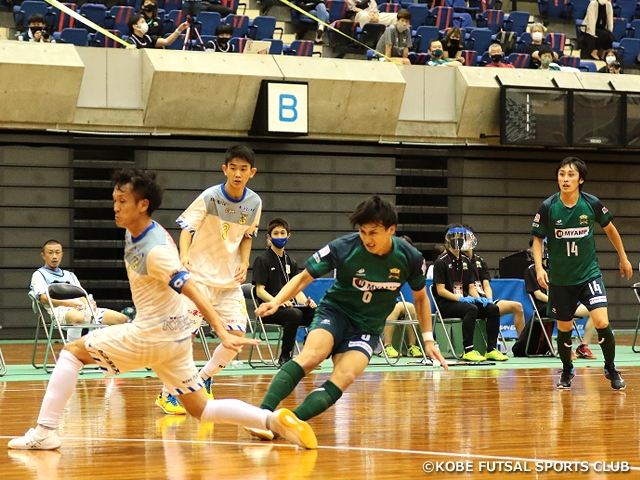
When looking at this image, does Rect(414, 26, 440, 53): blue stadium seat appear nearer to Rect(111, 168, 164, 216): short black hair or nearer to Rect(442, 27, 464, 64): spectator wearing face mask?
Rect(442, 27, 464, 64): spectator wearing face mask

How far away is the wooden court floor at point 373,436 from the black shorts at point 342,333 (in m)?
0.50

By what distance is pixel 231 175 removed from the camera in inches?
280

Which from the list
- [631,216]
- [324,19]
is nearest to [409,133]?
[324,19]

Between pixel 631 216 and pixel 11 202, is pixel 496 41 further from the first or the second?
pixel 11 202

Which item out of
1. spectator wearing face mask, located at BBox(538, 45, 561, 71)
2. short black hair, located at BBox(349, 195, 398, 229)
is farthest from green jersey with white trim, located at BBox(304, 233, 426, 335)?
spectator wearing face mask, located at BBox(538, 45, 561, 71)

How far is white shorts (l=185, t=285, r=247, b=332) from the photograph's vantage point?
729 cm

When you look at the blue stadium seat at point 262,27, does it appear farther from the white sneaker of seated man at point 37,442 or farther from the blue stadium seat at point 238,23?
the white sneaker of seated man at point 37,442

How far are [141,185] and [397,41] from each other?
12.8 metres

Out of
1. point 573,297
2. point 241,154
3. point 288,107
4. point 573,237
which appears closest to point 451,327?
point 573,297

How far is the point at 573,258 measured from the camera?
8508mm

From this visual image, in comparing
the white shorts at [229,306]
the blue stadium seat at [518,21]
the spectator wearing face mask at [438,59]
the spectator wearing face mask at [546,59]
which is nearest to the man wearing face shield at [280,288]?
the white shorts at [229,306]

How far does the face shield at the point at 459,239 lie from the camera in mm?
12305

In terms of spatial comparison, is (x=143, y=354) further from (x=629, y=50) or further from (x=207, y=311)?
(x=629, y=50)

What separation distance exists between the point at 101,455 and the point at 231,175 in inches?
98.0
